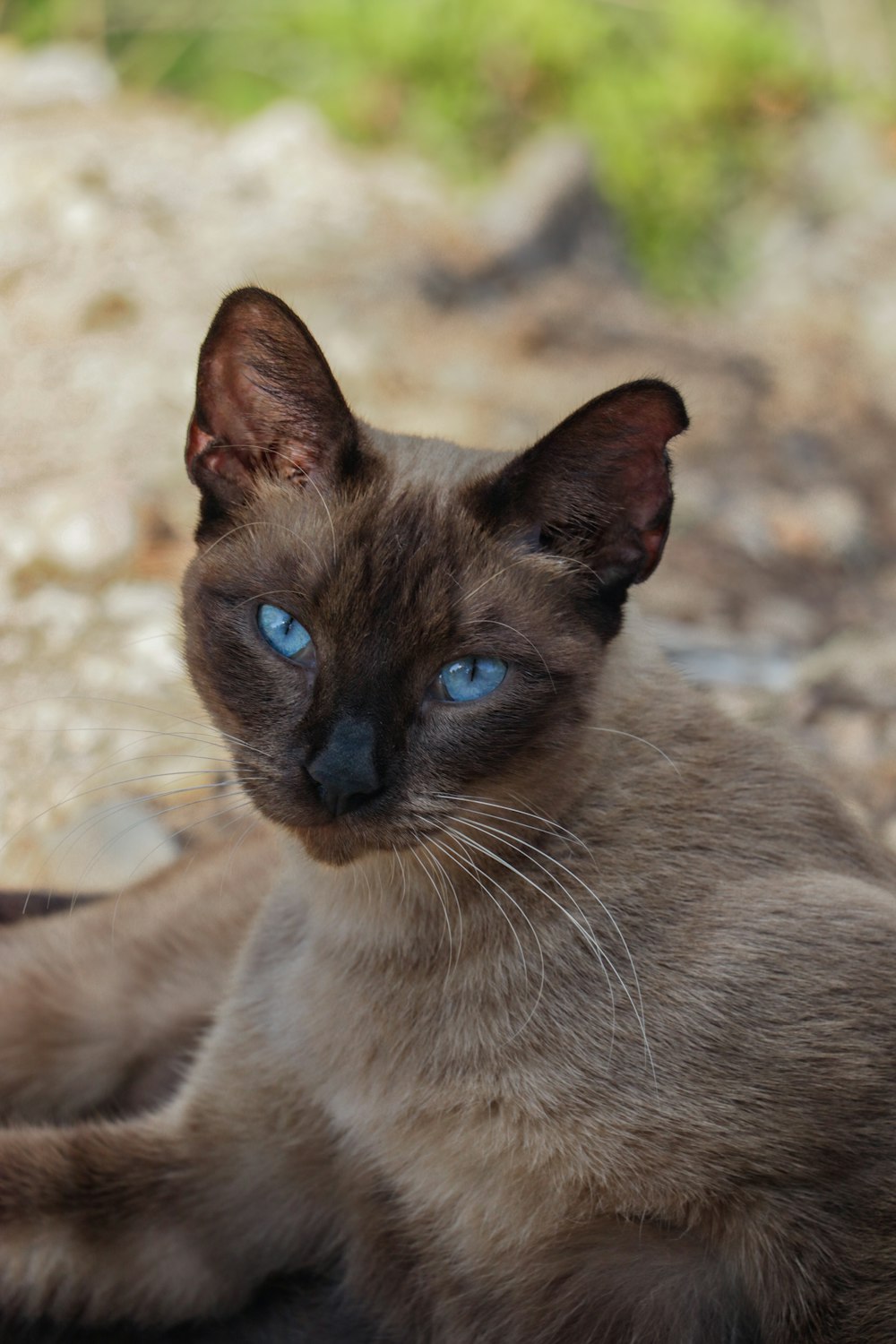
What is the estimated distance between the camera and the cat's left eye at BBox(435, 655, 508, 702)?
198 centimetres

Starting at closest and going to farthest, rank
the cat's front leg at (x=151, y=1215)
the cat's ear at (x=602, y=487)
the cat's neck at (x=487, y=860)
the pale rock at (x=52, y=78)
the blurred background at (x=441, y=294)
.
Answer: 1. the cat's ear at (x=602, y=487)
2. the cat's neck at (x=487, y=860)
3. the cat's front leg at (x=151, y=1215)
4. the blurred background at (x=441, y=294)
5. the pale rock at (x=52, y=78)

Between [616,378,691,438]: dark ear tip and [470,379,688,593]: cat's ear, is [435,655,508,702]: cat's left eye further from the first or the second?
[616,378,691,438]: dark ear tip

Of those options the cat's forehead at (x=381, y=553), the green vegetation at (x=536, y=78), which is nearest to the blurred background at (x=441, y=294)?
the green vegetation at (x=536, y=78)

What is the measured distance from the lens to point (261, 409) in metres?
2.13

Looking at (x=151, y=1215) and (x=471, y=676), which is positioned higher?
(x=471, y=676)

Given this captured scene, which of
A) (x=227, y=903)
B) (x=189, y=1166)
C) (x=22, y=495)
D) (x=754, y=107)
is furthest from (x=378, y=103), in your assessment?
(x=189, y=1166)

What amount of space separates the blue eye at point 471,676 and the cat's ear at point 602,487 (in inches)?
8.7

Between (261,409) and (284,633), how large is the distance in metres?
0.37

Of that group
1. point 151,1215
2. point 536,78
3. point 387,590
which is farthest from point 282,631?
point 536,78

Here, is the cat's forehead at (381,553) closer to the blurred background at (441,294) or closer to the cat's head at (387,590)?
the cat's head at (387,590)

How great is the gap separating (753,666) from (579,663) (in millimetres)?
2276

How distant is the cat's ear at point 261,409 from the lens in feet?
6.67

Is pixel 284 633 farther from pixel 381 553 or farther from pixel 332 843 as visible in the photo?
pixel 332 843

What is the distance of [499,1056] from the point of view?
6.66ft
